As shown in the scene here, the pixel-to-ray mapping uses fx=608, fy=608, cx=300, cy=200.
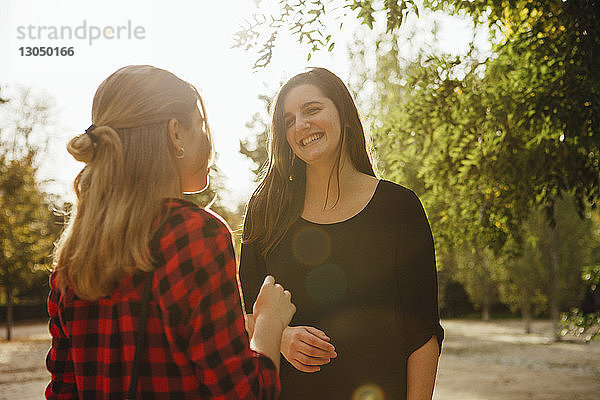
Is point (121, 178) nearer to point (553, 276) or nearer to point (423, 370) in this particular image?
point (423, 370)

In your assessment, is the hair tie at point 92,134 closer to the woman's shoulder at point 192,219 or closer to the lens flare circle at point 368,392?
the woman's shoulder at point 192,219

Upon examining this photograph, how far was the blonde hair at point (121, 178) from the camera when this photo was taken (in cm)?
152

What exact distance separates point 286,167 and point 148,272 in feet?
4.56

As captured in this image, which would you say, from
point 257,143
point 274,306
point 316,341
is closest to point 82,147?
point 274,306

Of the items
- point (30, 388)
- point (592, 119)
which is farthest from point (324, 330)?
point (30, 388)

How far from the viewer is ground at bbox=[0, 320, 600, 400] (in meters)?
14.7

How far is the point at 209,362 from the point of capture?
149 centimetres

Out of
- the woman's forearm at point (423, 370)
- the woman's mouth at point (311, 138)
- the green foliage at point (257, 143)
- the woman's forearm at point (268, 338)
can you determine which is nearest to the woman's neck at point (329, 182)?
A: the woman's mouth at point (311, 138)

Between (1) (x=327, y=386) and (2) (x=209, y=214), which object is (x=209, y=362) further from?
(1) (x=327, y=386)

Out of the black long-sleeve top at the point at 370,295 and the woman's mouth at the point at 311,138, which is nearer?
the black long-sleeve top at the point at 370,295

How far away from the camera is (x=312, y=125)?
263 cm

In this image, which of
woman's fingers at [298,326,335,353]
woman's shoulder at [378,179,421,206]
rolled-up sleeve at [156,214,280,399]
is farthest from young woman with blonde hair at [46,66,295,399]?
woman's shoulder at [378,179,421,206]

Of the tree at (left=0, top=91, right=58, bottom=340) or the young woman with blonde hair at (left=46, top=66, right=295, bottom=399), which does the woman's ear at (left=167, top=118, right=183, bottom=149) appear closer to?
the young woman with blonde hair at (left=46, top=66, right=295, bottom=399)

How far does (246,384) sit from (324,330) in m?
1.00
